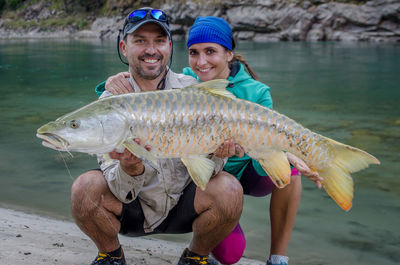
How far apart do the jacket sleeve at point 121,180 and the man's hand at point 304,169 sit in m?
1.03

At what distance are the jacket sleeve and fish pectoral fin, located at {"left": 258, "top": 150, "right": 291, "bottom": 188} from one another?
0.85 meters

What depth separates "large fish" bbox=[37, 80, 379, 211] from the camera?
2.60 metres

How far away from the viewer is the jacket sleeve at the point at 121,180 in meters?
2.96

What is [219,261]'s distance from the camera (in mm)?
3615

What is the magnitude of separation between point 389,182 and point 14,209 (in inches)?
193

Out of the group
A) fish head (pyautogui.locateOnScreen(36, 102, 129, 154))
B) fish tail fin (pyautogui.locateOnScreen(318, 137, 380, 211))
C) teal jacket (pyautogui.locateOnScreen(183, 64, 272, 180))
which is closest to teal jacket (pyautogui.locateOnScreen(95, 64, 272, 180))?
teal jacket (pyautogui.locateOnScreen(183, 64, 272, 180))

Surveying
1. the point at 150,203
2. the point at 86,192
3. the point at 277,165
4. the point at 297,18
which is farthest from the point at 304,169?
the point at 297,18

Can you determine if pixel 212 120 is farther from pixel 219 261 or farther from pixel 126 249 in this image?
pixel 126 249

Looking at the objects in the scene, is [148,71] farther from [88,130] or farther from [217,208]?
[217,208]

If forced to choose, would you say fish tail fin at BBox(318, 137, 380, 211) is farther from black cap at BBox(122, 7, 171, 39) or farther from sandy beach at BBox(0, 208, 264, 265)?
black cap at BBox(122, 7, 171, 39)

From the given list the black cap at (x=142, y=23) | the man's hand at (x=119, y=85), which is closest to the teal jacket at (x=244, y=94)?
the man's hand at (x=119, y=85)

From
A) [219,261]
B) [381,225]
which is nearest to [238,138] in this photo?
[219,261]

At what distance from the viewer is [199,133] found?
2.85 metres

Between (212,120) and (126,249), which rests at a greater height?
(212,120)
